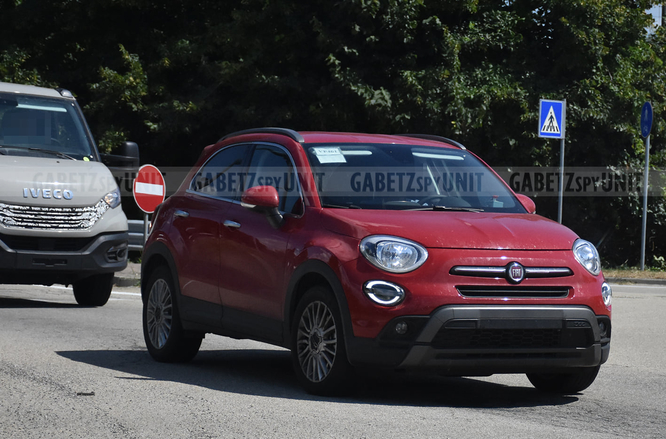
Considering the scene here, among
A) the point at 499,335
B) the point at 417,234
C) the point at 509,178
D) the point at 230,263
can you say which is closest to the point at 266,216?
the point at 230,263

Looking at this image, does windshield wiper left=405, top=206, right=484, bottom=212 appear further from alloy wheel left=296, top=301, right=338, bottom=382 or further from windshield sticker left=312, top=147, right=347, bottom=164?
alloy wheel left=296, top=301, right=338, bottom=382

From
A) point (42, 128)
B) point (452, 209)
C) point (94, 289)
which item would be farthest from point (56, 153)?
point (452, 209)

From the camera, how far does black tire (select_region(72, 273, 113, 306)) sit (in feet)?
44.7

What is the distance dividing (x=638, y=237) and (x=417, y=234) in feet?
69.2

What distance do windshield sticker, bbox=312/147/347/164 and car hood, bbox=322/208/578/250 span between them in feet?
2.01

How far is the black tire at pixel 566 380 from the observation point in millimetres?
7130

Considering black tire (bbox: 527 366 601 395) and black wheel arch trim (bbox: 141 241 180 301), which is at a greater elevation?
black wheel arch trim (bbox: 141 241 180 301)

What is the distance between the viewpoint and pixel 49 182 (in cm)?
1264

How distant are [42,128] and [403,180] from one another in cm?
715

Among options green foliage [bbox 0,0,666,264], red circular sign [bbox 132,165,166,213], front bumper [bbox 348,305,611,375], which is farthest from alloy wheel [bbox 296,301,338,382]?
green foliage [bbox 0,0,666,264]

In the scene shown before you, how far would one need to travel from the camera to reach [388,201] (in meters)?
7.21

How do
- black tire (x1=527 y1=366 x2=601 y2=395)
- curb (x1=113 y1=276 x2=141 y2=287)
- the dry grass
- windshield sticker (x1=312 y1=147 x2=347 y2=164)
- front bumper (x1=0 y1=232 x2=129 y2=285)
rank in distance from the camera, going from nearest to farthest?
black tire (x1=527 y1=366 x2=601 y2=395) → windshield sticker (x1=312 y1=147 x2=347 y2=164) → front bumper (x1=0 y1=232 x2=129 y2=285) → curb (x1=113 y1=276 x2=141 y2=287) → the dry grass

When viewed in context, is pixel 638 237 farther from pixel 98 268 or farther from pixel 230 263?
pixel 230 263

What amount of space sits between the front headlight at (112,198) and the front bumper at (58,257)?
1.16 ft
